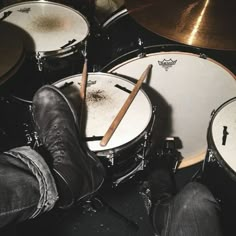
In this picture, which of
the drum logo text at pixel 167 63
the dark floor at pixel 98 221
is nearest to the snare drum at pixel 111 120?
the drum logo text at pixel 167 63

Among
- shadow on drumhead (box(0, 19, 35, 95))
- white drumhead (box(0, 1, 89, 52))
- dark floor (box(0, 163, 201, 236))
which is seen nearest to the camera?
shadow on drumhead (box(0, 19, 35, 95))

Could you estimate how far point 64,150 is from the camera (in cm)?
89

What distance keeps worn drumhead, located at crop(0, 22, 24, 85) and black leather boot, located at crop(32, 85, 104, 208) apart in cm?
13

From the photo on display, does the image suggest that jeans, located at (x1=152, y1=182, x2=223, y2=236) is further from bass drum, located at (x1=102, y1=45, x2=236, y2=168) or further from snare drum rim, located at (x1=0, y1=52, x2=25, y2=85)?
snare drum rim, located at (x1=0, y1=52, x2=25, y2=85)

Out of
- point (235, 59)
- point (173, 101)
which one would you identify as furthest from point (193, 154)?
point (235, 59)

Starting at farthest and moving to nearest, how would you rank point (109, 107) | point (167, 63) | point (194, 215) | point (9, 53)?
point (167, 63)
point (109, 107)
point (9, 53)
point (194, 215)

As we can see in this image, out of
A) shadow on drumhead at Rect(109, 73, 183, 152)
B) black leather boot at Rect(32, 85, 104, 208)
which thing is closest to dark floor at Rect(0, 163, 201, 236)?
shadow on drumhead at Rect(109, 73, 183, 152)

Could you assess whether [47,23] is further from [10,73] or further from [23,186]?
[23,186]

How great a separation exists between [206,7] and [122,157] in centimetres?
51

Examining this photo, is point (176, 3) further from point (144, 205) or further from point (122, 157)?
point (144, 205)

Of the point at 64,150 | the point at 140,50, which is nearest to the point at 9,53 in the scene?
the point at 64,150

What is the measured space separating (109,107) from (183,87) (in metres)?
0.33

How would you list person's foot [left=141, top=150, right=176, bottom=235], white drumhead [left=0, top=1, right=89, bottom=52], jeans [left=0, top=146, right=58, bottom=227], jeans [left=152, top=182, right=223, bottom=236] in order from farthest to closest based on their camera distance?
white drumhead [left=0, top=1, right=89, bottom=52]
person's foot [left=141, top=150, right=176, bottom=235]
jeans [left=152, top=182, right=223, bottom=236]
jeans [left=0, top=146, right=58, bottom=227]

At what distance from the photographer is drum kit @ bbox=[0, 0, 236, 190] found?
36.4 inches
